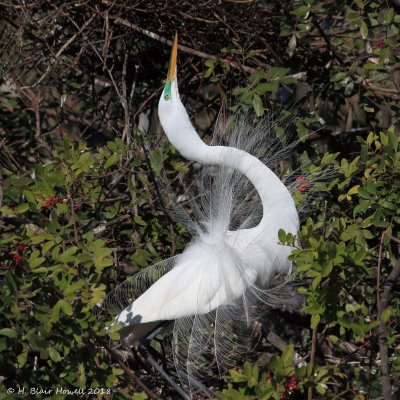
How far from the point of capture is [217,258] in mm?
2443

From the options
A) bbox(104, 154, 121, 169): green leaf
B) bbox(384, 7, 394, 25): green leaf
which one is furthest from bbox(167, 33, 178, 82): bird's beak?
bbox(384, 7, 394, 25): green leaf

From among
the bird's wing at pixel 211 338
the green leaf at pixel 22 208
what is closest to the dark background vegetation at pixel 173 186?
the green leaf at pixel 22 208

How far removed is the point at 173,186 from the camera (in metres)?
2.86

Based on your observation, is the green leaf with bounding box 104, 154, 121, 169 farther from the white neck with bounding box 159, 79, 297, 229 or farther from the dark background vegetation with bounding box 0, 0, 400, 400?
the white neck with bounding box 159, 79, 297, 229

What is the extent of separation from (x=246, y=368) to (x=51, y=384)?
540 millimetres

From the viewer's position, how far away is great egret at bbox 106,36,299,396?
2408mm

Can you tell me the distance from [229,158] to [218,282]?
1.51 ft

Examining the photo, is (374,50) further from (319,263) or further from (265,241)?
(319,263)

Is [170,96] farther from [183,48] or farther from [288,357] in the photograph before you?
[288,357]

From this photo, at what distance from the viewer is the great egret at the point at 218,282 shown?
2.41 meters

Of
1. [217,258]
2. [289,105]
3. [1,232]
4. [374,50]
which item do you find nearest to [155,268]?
[217,258]

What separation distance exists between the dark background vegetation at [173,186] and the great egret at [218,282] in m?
0.09

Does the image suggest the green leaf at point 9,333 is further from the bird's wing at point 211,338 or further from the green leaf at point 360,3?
the green leaf at point 360,3

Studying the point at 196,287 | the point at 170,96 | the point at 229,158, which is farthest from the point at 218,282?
the point at 170,96
